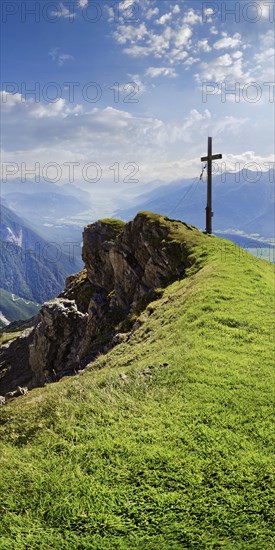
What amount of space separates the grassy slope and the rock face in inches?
592

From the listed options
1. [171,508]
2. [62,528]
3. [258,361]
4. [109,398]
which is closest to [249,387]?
[258,361]

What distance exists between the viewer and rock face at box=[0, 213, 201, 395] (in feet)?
113

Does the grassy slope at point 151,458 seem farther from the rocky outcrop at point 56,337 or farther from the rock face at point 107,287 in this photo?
the rocky outcrop at point 56,337

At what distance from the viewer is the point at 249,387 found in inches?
447

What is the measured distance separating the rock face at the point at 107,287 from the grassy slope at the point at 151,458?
15026 mm

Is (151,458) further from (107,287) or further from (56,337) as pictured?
(107,287)

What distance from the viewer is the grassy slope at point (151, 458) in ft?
21.6

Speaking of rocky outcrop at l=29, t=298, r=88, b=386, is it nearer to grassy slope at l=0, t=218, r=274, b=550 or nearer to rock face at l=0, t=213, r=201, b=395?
rock face at l=0, t=213, r=201, b=395

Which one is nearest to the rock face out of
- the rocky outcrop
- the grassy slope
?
the rocky outcrop

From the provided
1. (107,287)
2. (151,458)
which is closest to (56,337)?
(107,287)

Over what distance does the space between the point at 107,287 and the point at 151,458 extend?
1656 inches

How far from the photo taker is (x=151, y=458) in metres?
8.21

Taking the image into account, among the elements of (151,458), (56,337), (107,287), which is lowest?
(56,337)

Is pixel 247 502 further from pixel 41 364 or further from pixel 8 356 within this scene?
pixel 8 356
